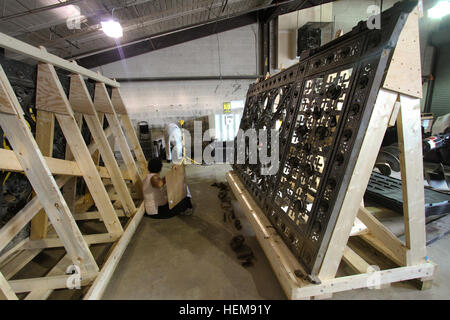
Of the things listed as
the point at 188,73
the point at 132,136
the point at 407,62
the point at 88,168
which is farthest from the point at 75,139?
the point at 188,73

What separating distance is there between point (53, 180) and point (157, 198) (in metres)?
1.46

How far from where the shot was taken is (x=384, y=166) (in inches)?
151

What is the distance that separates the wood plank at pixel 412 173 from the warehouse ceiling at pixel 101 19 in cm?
466

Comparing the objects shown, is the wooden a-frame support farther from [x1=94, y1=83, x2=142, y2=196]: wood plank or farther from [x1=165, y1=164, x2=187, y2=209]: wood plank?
[x1=94, y1=83, x2=142, y2=196]: wood plank

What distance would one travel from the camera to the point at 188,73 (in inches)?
280

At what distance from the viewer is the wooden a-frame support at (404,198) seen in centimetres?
123

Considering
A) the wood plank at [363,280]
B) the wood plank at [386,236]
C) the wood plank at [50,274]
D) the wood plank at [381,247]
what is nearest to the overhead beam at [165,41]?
the wood plank at [50,274]

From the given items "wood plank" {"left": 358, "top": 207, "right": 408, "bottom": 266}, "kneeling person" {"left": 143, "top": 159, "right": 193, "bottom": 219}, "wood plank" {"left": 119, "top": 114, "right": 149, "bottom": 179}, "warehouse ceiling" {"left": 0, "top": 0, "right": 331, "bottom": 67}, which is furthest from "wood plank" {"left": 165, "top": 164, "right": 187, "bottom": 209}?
"warehouse ceiling" {"left": 0, "top": 0, "right": 331, "bottom": 67}

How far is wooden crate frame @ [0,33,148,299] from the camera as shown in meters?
1.40

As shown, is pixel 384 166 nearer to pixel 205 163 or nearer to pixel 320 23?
pixel 205 163

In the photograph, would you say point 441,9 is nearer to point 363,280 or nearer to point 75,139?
point 363,280

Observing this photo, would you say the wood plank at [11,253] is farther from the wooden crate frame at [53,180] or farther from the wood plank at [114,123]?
the wood plank at [114,123]
